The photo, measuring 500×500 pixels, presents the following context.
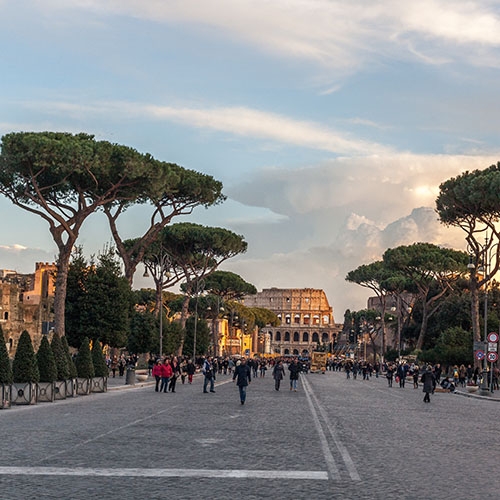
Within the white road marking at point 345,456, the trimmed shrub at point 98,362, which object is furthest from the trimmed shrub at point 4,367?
the trimmed shrub at point 98,362

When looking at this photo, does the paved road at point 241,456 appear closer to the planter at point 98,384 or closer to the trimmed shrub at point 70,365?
the trimmed shrub at point 70,365

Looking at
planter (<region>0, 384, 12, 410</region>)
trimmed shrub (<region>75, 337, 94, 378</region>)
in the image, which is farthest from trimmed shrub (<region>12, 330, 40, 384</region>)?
trimmed shrub (<region>75, 337, 94, 378</region>)

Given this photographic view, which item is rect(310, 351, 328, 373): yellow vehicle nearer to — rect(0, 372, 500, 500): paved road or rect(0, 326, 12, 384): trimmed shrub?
rect(0, 326, 12, 384): trimmed shrub

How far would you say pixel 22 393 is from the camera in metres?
28.5

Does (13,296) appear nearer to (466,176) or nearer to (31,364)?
(466,176)

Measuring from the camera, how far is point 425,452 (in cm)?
1466

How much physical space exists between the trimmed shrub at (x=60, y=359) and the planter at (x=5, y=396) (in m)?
5.66

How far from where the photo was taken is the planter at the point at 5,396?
86.2 feet

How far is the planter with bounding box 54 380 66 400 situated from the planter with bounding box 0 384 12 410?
4.83 m

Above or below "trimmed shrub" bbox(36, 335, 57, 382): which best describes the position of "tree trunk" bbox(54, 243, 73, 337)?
above

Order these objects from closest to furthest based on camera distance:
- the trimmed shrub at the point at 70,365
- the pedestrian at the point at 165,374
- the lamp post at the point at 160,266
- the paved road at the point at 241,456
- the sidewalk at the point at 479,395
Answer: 1. the paved road at the point at 241,456
2. the trimmed shrub at the point at 70,365
3. the pedestrian at the point at 165,374
4. the sidewalk at the point at 479,395
5. the lamp post at the point at 160,266

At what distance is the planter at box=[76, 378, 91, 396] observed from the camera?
35.5 meters

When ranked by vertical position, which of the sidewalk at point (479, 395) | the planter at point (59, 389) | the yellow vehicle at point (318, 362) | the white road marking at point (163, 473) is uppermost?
the yellow vehicle at point (318, 362)

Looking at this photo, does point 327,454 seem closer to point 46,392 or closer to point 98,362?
point 46,392
